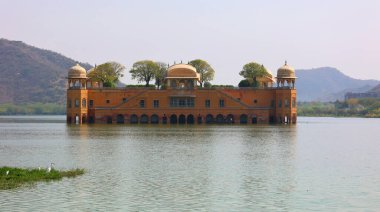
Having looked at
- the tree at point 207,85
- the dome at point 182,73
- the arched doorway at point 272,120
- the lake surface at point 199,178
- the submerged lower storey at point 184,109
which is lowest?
the lake surface at point 199,178

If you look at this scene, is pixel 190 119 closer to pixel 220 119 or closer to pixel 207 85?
pixel 220 119

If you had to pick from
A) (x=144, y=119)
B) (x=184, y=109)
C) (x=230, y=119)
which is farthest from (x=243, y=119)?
(x=144, y=119)

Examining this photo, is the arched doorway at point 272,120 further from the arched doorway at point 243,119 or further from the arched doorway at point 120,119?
the arched doorway at point 120,119

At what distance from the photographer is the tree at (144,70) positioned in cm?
10225

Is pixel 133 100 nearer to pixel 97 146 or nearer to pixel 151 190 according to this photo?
pixel 97 146

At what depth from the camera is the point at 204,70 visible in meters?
107

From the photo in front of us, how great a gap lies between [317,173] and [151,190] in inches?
353

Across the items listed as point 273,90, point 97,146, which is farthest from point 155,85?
point 97,146

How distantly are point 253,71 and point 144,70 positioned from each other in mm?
16117

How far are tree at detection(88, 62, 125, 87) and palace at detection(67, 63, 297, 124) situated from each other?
275 inches

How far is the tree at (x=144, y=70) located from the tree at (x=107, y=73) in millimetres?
3682

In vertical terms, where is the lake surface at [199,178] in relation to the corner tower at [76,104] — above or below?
below

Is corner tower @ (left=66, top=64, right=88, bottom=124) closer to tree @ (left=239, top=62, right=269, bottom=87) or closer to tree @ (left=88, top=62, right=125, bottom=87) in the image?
tree @ (left=88, top=62, right=125, bottom=87)

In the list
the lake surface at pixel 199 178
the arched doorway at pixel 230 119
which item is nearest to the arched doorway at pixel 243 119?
the arched doorway at pixel 230 119
